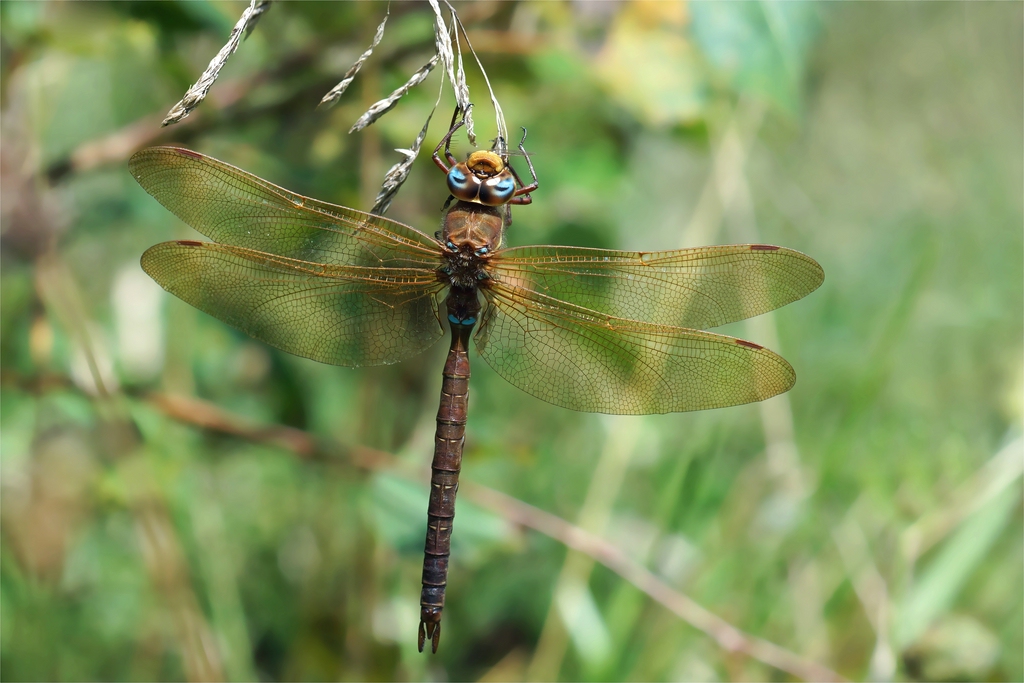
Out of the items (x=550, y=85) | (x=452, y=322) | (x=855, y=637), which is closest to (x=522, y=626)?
(x=855, y=637)

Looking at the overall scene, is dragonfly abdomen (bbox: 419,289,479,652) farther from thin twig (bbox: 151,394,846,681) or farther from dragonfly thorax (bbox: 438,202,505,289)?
thin twig (bbox: 151,394,846,681)

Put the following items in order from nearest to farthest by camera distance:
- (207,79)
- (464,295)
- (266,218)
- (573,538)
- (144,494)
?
1. (207,79)
2. (266,218)
3. (464,295)
4. (144,494)
5. (573,538)

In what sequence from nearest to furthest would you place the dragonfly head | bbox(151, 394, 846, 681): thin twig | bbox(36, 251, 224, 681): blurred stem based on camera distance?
the dragonfly head → bbox(36, 251, 224, 681): blurred stem → bbox(151, 394, 846, 681): thin twig

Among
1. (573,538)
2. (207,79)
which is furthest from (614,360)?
(207,79)

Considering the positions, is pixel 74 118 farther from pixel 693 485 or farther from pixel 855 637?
pixel 855 637

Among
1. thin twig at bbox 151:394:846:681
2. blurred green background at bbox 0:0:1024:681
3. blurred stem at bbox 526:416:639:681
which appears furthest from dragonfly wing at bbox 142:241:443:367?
blurred stem at bbox 526:416:639:681

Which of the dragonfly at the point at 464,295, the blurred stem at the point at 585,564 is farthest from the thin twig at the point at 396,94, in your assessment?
the blurred stem at the point at 585,564

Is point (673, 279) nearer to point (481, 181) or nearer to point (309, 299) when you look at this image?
point (481, 181)
